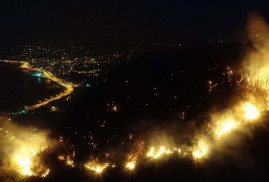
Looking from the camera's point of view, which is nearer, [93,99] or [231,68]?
[93,99]

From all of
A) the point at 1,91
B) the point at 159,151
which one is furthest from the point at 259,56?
the point at 1,91

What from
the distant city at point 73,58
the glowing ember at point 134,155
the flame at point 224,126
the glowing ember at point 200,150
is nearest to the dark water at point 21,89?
the distant city at point 73,58

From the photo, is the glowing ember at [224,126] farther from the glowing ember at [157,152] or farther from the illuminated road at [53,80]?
the illuminated road at [53,80]

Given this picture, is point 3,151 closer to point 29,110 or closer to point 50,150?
point 50,150

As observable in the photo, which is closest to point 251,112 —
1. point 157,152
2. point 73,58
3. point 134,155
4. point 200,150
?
point 200,150

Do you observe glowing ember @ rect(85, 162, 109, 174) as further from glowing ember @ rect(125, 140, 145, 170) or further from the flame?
the flame

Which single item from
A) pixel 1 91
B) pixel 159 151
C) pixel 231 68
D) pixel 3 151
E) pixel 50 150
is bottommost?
pixel 1 91
